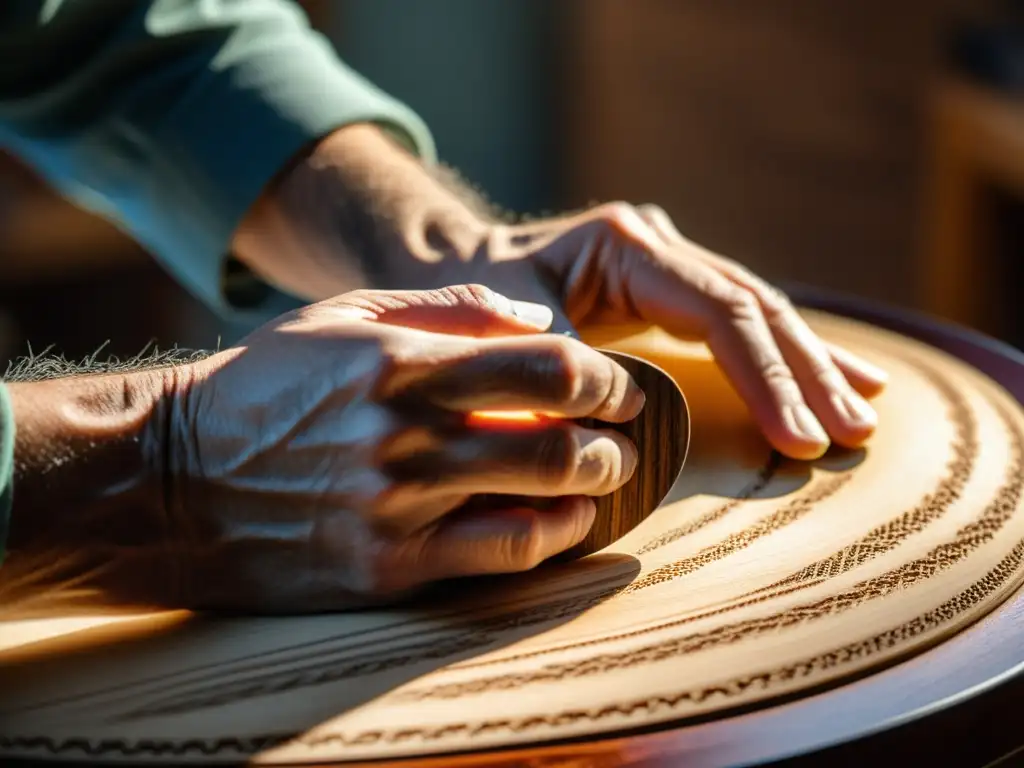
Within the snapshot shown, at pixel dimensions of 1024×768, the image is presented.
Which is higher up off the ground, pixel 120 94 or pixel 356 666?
pixel 120 94

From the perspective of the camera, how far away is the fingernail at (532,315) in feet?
1.88

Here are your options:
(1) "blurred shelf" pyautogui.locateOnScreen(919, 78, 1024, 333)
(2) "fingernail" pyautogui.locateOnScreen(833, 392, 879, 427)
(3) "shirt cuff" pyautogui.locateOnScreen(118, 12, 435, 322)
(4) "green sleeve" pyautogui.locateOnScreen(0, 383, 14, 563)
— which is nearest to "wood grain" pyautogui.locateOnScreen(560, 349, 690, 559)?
(2) "fingernail" pyautogui.locateOnScreen(833, 392, 879, 427)

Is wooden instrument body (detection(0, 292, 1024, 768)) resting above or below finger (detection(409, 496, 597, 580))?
below

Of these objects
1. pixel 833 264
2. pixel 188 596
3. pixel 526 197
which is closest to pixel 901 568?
pixel 188 596

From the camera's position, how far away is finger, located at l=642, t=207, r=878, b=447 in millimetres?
674

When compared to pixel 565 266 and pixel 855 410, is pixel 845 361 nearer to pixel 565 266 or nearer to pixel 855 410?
pixel 855 410

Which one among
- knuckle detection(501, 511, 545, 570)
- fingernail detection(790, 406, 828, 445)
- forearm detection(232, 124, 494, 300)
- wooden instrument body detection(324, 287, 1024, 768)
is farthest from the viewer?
forearm detection(232, 124, 494, 300)

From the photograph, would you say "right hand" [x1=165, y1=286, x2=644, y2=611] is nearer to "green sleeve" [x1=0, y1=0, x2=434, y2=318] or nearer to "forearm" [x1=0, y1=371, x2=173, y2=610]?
"forearm" [x1=0, y1=371, x2=173, y2=610]

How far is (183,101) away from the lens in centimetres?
89

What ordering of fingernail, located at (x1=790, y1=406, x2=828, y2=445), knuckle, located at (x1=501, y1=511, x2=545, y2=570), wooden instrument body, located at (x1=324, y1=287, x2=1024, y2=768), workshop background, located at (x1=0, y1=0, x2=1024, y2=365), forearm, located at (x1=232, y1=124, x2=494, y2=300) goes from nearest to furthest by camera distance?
wooden instrument body, located at (x1=324, y1=287, x2=1024, y2=768) → knuckle, located at (x1=501, y1=511, x2=545, y2=570) → fingernail, located at (x1=790, y1=406, x2=828, y2=445) → forearm, located at (x1=232, y1=124, x2=494, y2=300) → workshop background, located at (x1=0, y1=0, x2=1024, y2=365)

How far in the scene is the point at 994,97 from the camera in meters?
1.88

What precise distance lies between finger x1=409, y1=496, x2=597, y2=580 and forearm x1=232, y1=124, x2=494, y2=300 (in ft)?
0.87

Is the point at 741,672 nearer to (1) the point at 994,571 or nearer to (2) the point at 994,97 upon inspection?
(1) the point at 994,571

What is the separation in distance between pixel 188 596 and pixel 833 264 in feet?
6.00
